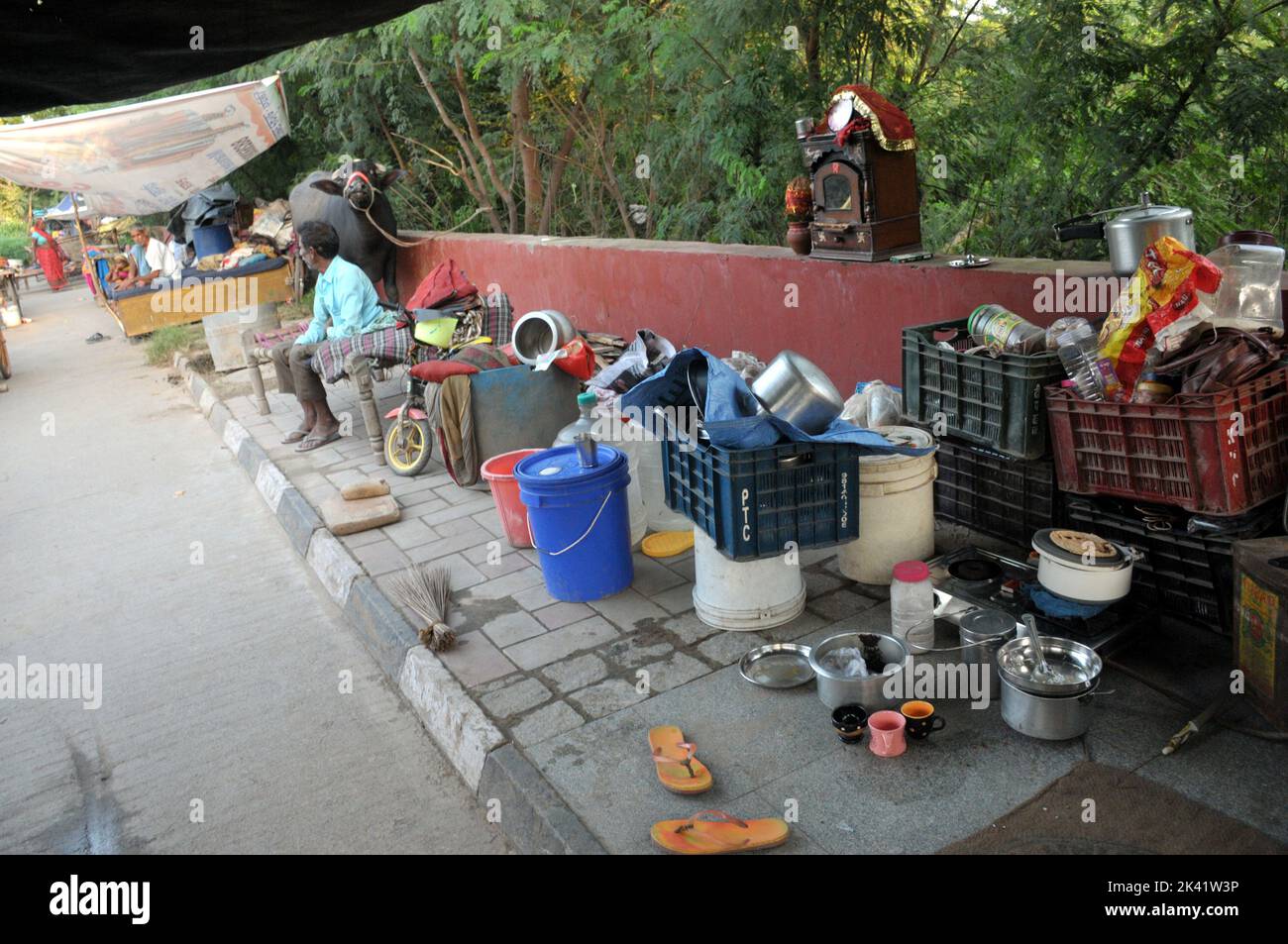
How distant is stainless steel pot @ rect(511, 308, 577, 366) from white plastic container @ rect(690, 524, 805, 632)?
2.78m

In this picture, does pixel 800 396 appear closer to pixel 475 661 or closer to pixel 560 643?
pixel 560 643

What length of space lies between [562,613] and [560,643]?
328mm

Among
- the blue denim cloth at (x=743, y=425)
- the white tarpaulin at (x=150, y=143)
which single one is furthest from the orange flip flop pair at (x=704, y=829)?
the white tarpaulin at (x=150, y=143)

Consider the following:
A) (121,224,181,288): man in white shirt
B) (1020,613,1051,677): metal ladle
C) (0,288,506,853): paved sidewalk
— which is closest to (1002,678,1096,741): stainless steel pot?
(1020,613,1051,677): metal ladle

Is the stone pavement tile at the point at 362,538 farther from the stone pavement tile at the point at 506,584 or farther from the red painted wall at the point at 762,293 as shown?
the red painted wall at the point at 762,293

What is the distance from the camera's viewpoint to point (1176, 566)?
3855mm

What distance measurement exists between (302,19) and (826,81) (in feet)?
17.4

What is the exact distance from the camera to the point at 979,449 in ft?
15.0

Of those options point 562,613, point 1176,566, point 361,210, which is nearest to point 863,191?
point 1176,566

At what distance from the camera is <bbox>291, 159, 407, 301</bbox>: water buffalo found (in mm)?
11133

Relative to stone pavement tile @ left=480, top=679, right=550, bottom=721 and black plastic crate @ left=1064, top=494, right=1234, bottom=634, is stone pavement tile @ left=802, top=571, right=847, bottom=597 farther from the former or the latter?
stone pavement tile @ left=480, top=679, right=550, bottom=721

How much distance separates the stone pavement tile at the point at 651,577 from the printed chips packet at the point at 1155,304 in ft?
7.92
